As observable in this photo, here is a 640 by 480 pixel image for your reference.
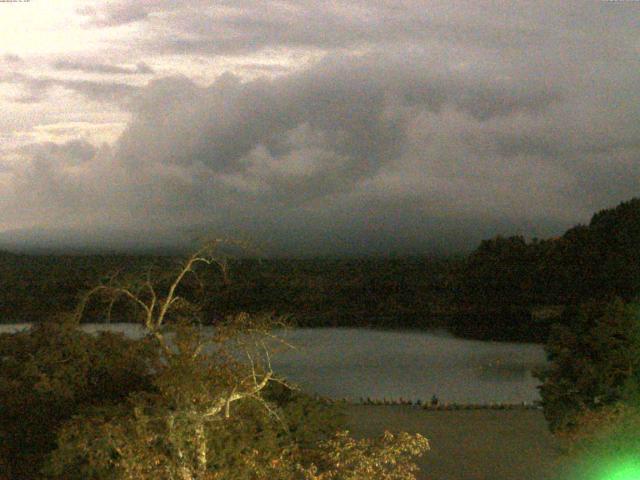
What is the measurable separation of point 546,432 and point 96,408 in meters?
11.5

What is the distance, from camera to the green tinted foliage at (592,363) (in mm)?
15109

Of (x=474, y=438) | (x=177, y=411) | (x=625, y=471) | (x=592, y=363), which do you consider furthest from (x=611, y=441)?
(x=177, y=411)

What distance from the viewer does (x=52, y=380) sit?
1333 cm

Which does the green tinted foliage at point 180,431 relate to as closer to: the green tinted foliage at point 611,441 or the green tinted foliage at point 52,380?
the green tinted foliage at point 52,380

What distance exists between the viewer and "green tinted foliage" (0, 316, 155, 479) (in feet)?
42.9

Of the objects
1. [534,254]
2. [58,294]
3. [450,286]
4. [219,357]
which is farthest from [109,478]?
[450,286]

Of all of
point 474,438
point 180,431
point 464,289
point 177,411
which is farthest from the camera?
point 464,289

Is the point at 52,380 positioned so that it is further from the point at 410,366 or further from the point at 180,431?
the point at 410,366

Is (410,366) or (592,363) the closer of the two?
(592,363)

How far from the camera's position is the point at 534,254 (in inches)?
2175

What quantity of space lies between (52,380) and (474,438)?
9.54m

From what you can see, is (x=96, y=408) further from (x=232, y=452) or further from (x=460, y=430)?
(x=460, y=430)

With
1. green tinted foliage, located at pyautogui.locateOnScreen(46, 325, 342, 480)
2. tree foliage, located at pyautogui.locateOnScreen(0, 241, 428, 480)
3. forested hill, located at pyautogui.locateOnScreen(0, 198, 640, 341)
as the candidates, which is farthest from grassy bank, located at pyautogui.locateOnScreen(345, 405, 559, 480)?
forested hill, located at pyautogui.locateOnScreen(0, 198, 640, 341)

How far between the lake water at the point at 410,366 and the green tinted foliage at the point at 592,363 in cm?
769
